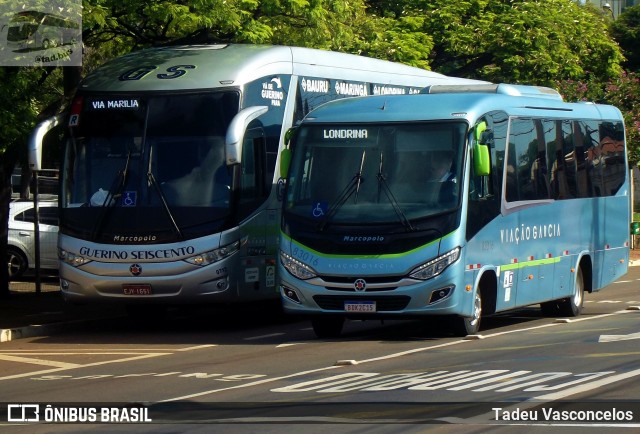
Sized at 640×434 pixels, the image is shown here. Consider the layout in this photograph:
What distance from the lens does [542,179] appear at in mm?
18484

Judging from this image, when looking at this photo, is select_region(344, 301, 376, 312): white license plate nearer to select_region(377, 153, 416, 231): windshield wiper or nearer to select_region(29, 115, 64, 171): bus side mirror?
select_region(377, 153, 416, 231): windshield wiper

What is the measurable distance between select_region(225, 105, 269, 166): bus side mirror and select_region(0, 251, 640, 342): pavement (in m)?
4.04

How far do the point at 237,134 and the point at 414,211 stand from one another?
8.83 feet

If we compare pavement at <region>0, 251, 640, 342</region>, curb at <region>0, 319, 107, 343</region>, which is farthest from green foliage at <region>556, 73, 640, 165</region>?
curb at <region>0, 319, 107, 343</region>

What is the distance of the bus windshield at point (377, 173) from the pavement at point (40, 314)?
451 centimetres

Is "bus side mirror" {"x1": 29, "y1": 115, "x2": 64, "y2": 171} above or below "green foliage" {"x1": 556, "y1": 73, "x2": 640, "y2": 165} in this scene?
above

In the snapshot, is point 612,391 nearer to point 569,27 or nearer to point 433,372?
point 433,372

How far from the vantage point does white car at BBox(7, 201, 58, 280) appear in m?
26.8

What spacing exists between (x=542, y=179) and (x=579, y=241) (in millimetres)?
1745

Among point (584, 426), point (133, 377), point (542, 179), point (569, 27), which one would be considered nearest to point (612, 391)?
point (584, 426)

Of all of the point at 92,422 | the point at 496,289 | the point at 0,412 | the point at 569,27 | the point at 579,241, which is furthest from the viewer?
the point at 569,27

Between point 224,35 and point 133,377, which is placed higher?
point 224,35

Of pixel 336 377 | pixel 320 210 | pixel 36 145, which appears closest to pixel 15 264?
pixel 36 145

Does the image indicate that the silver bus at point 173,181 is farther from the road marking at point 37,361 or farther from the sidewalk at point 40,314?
the road marking at point 37,361
